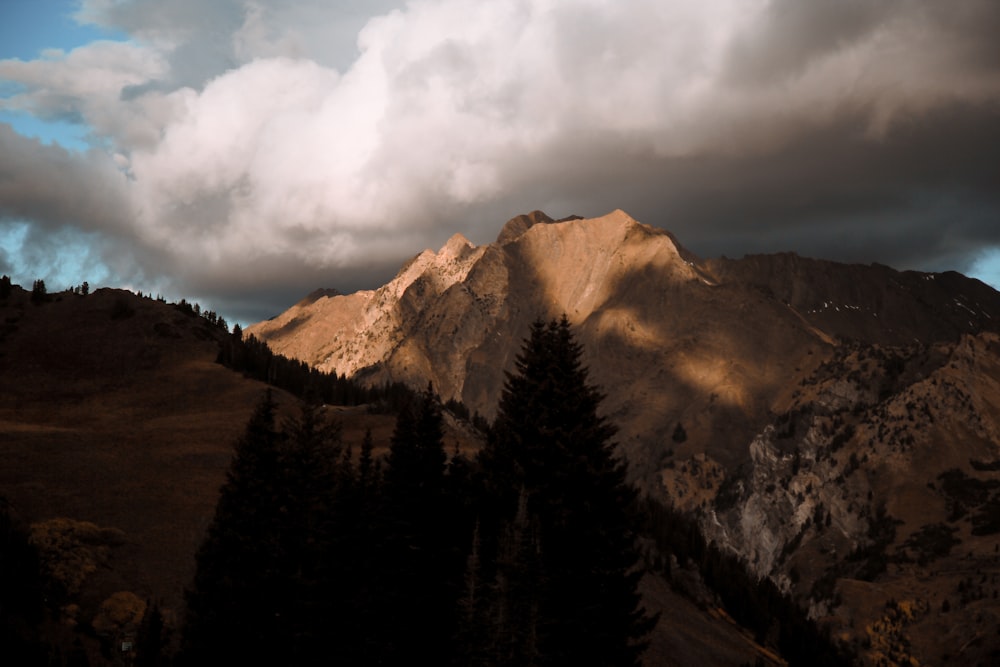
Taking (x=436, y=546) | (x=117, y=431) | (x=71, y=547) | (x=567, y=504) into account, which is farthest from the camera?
(x=117, y=431)

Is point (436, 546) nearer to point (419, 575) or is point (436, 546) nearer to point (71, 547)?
point (419, 575)

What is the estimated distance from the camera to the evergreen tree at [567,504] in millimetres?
27406

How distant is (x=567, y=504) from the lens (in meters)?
28.6

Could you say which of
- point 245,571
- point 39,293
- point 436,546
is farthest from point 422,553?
point 39,293

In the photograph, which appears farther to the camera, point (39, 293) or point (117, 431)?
point (39, 293)

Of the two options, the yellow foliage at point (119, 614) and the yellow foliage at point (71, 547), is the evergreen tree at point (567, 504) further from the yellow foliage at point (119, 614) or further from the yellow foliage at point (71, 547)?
the yellow foliage at point (71, 547)

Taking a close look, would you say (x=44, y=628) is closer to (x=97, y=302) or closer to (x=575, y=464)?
Result: (x=575, y=464)

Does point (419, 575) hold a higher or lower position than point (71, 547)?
higher

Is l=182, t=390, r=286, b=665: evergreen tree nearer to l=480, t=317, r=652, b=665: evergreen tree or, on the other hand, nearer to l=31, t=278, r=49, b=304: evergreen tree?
l=480, t=317, r=652, b=665: evergreen tree

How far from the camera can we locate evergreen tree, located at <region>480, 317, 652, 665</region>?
27.4 m

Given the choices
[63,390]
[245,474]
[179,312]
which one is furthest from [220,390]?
[245,474]

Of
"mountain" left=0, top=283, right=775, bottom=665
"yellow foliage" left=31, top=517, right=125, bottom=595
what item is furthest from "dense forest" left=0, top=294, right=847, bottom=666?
"mountain" left=0, top=283, right=775, bottom=665

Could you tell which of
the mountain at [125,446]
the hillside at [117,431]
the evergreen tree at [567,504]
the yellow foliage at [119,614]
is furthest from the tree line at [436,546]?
the hillside at [117,431]

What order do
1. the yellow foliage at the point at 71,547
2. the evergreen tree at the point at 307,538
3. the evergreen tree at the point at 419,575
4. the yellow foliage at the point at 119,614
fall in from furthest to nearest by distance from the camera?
the yellow foliage at the point at 71,547 → the yellow foliage at the point at 119,614 → the evergreen tree at the point at 307,538 → the evergreen tree at the point at 419,575
